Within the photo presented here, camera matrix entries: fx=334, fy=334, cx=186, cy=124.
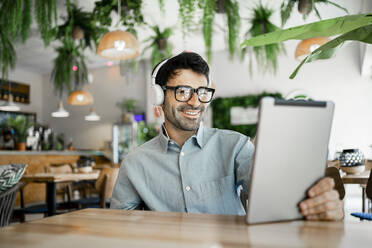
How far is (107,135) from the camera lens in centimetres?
1056

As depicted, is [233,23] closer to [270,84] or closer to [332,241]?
[332,241]

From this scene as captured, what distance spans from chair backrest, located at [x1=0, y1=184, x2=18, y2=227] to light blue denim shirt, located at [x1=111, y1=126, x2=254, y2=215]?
4.74 feet

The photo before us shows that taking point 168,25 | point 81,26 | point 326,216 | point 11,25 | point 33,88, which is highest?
point 168,25

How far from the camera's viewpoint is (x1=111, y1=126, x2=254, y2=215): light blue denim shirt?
1.22 metres

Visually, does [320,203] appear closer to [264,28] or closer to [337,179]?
[337,179]

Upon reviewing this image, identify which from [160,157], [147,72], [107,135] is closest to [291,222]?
[160,157]

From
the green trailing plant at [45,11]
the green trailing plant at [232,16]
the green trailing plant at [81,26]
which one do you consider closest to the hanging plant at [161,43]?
the green trailing plant at [81,26]

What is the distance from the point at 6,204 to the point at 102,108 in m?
8.62

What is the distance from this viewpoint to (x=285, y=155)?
0.71 meters

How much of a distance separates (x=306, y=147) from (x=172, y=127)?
2.55 ft

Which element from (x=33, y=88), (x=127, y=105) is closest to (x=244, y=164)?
(x=127, y=105)

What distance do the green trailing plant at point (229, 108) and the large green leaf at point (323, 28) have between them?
26.0 feet

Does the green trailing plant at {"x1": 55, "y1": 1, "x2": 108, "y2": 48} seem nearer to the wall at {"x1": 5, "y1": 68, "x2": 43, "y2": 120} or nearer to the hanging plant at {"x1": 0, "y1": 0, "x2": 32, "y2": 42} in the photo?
the hanging plant at {"x1": 0, "y1": 0, "x2": 32, "y2": 42}

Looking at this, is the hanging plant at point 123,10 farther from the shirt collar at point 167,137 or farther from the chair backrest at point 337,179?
the chair backrest at point 337,179
